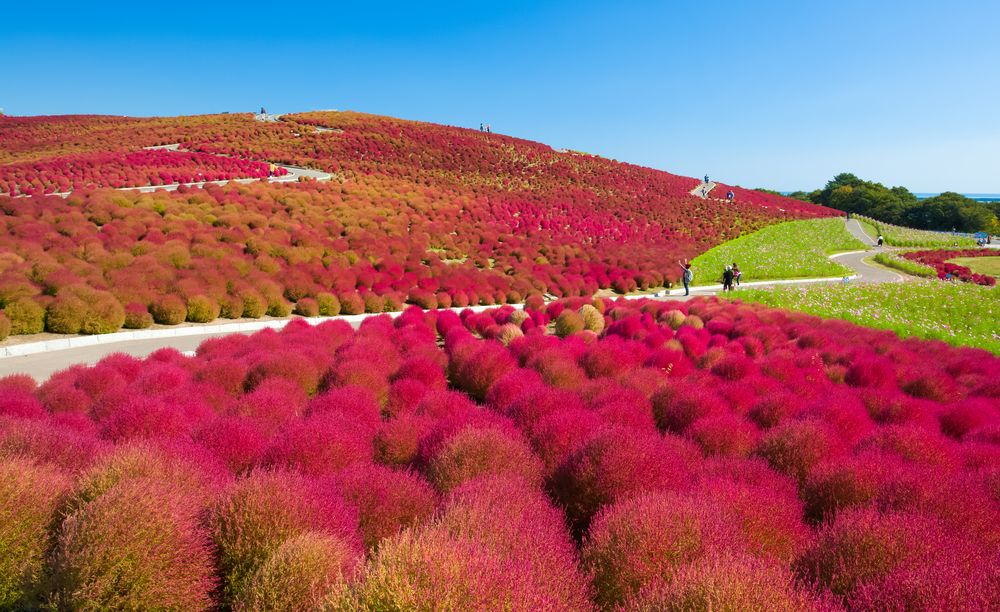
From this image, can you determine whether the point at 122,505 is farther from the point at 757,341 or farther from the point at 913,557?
the point at 757,341

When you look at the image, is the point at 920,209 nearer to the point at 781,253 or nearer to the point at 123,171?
the point at 781,253

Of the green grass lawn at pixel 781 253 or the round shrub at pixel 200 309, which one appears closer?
the round shrub at pixel 200 309

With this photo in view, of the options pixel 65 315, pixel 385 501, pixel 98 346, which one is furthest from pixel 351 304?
pixel 385 501

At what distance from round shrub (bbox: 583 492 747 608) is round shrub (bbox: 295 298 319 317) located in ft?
46.3

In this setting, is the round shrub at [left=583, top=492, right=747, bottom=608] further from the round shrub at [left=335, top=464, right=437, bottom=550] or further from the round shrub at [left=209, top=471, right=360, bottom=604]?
the round shrub at [left=209, top=471, right=360, bottom=604]

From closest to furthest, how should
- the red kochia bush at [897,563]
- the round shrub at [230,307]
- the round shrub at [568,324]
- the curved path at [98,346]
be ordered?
the red kochia bush at [897,563] → the curved path at [98,346] → the round shrub at [568,324] → the round shrub at [230,307]

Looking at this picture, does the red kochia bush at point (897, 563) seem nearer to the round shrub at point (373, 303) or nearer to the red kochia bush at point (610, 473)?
the red kochia bush at point (610, 473)

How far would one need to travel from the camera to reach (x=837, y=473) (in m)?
4.27

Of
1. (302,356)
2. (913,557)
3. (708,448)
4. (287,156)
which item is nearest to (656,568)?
(913,557)

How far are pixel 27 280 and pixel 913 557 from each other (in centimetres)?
1733

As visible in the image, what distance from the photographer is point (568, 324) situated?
514 inches

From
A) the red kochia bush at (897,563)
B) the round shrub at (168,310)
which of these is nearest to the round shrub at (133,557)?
the red kochia bush at (897,563)

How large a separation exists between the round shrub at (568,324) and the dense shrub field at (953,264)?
24607 mm

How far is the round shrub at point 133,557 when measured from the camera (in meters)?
2.91
